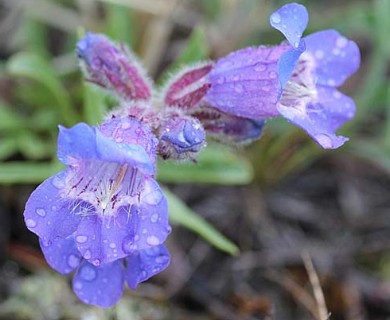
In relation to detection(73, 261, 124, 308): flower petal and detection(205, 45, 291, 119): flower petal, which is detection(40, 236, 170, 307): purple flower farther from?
detection(205, 45, 291, 119): flower petal

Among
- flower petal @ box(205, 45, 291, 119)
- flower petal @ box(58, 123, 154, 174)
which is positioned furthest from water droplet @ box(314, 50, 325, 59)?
flower petal @ box(58, 123, 154, 174)

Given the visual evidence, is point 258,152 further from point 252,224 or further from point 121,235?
point 121,235

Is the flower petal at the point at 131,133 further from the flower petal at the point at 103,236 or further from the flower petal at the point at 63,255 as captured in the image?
the flower petal at the point at 63,255

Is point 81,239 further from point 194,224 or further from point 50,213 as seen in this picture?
point 194,224

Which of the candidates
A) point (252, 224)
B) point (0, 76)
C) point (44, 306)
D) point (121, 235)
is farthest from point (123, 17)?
point (121, 235)

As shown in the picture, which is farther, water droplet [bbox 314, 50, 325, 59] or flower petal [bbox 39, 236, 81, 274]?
water droplet [bbox 314, 50, 325, 59]

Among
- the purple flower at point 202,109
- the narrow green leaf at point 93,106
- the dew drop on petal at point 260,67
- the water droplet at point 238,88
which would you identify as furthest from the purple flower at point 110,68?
the dew drop on petal at point 260,67

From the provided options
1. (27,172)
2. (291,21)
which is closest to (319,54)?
(291,21)
